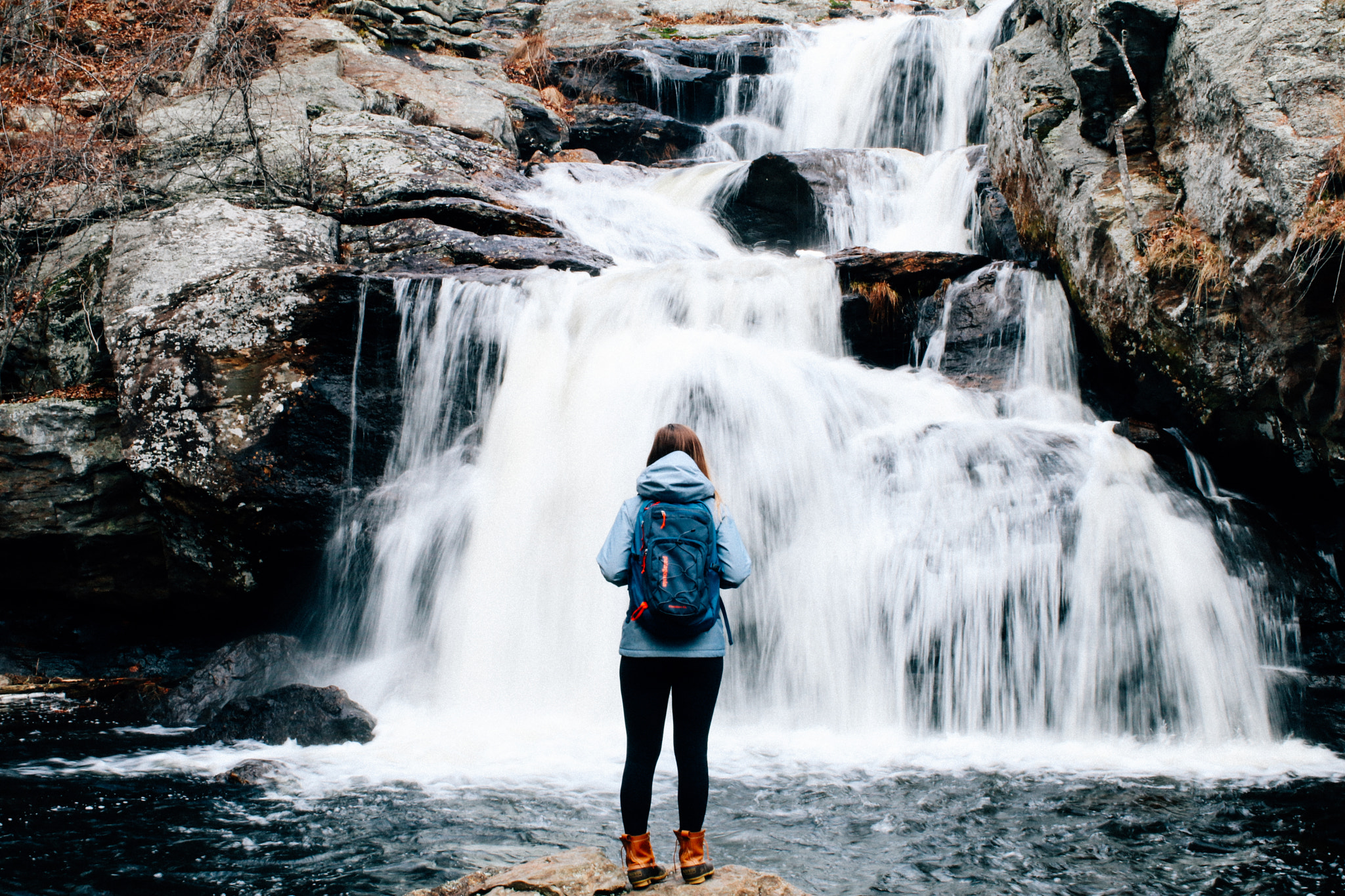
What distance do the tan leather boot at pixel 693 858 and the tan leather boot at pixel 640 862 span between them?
0.11 metres

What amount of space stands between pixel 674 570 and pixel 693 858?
1.09 metres

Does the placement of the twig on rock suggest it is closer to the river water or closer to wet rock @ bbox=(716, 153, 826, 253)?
the river water

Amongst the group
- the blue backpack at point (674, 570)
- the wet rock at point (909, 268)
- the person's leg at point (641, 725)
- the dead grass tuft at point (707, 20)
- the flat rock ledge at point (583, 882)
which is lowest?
the flat rock ledge at point (583, 882)

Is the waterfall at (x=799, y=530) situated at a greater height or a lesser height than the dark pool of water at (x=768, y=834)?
greater

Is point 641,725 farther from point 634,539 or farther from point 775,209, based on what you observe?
point 775,209

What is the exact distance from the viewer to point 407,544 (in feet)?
24.0

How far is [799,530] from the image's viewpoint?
6.68 m

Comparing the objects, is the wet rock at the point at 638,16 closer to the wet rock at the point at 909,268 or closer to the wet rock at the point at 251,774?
the wet rock at the point at 909,268

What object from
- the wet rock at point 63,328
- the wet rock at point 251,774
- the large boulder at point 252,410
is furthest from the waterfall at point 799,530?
the wet rock at point 63,328

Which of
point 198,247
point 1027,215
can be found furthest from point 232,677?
point 1027,215

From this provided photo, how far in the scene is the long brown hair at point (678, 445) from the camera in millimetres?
3301

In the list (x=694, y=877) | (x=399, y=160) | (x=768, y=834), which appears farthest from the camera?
(x=399, y=160)

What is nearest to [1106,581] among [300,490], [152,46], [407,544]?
[407,544]

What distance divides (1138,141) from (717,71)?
11.0 m
